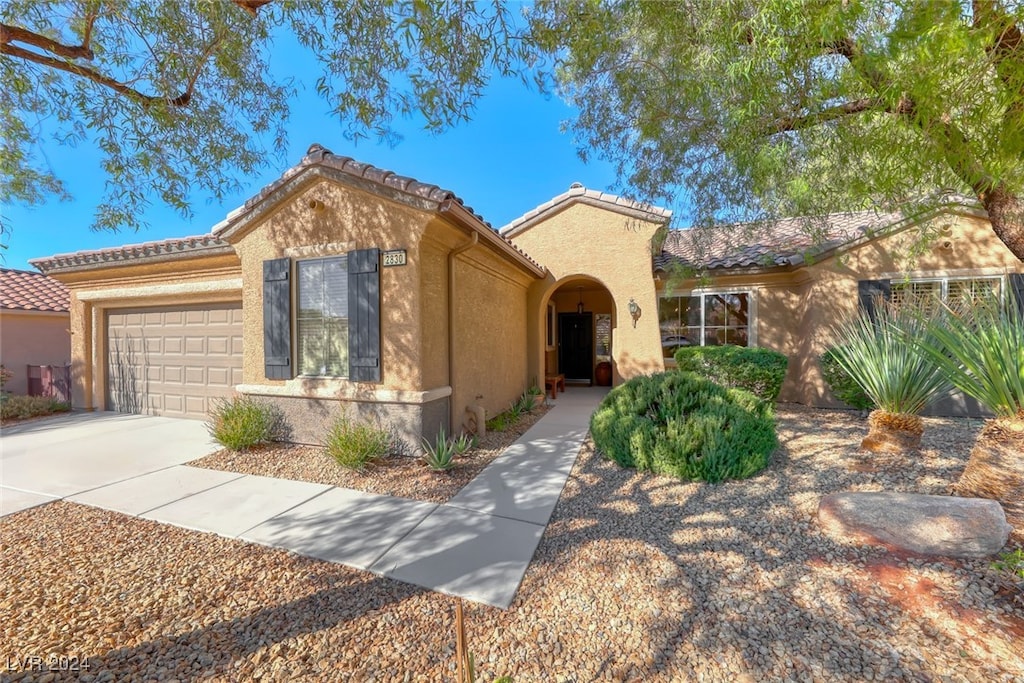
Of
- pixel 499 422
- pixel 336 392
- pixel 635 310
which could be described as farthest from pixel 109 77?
pixel 635 310

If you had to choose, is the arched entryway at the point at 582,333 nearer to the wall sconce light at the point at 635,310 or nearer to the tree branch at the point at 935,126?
the wall sconce light at the point at 635,310

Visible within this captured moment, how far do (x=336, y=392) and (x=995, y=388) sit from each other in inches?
292

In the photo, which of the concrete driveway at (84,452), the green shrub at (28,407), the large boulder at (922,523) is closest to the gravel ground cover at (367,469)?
the concrete driveway at (84,452)

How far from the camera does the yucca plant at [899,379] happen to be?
4430mm

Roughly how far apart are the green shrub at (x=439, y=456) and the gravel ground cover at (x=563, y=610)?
75.8 inches

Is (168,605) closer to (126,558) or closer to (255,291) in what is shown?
(126,558)

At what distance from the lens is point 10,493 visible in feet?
14.4

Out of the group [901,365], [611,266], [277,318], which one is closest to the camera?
[901,365]

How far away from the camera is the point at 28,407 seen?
8625mm

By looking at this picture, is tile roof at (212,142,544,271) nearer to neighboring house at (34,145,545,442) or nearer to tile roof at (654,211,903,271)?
neighboring house at (34,145,545,442)

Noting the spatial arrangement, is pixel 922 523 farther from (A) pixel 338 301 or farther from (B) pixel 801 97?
(A) pixel 338 301

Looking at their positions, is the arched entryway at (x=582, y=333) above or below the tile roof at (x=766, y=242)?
below

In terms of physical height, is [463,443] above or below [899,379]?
below

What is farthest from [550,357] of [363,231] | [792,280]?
[363,231]
